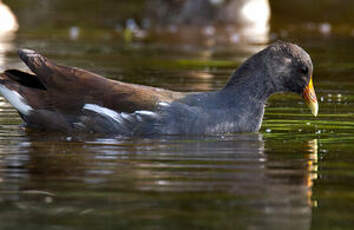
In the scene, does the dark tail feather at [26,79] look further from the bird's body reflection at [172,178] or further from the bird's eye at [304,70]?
the bird's eye at [304,70]

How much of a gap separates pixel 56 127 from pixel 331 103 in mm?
3538

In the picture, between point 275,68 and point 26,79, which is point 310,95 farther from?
point 26,79

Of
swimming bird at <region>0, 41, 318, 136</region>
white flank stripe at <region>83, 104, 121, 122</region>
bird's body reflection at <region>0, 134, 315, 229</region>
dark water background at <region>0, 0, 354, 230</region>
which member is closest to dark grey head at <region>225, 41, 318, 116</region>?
swimming bird at <region>0, 41, 318, 136</region>

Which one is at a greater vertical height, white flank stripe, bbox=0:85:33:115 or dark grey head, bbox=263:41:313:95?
dark grey head, bbox=263:41:313:95

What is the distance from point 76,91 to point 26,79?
0.61 metres

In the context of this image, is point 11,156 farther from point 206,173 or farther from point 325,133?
point 325,133

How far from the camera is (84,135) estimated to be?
332 inches

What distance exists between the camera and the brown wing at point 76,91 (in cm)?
833

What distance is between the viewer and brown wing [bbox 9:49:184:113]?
27.3 ft

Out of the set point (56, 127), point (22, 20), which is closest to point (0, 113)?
point (56, 127)

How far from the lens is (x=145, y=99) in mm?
8328

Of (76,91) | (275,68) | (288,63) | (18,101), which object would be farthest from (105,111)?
(288,63)

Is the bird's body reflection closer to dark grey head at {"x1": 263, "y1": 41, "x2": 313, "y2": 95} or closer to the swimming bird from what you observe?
the swimming bird

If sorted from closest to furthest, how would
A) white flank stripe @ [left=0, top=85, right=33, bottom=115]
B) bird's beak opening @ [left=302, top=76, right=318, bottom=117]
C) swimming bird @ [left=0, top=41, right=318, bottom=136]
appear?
swimming bird @ [left=0, top=41, right=318, bottom=136] → white flank stripe @ [left=0, top=85, right=33, bottom=115] → bird's beak opening @ [left=302, top=76, right=318, bottom=117]
